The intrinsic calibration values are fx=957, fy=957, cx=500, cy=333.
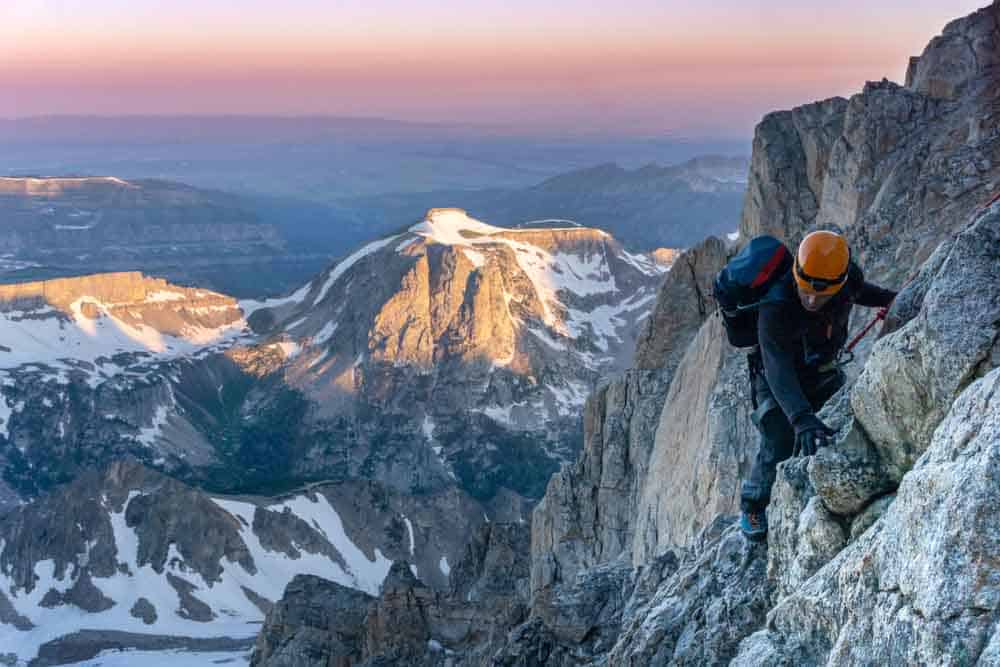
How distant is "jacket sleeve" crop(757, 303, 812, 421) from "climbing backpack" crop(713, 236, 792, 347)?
0.28 metres

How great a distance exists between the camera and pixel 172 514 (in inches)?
5453

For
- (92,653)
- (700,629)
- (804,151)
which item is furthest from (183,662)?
(700,629)

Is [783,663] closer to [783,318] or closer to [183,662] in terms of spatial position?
[783,318]

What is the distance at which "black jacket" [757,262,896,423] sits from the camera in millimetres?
10242

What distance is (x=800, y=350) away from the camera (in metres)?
11.2

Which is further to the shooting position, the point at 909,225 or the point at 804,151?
the point at 804,151

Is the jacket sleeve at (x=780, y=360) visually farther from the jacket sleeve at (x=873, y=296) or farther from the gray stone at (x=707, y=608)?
the gray stone at (x=707, y=608)

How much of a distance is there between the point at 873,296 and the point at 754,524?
3254 millimetres

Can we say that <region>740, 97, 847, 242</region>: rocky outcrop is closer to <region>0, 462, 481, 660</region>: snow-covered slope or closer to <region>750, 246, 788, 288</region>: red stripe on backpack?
<region>750, 246, 788, 288</region>: red stripe on backpack

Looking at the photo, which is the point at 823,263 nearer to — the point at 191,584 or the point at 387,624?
the point at 387,624

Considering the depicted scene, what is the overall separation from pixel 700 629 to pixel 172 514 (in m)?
137

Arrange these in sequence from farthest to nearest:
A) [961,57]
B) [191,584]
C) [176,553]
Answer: [176,553]
[191,584]
[961,57]

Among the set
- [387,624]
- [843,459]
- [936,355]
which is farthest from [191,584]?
[936,355]

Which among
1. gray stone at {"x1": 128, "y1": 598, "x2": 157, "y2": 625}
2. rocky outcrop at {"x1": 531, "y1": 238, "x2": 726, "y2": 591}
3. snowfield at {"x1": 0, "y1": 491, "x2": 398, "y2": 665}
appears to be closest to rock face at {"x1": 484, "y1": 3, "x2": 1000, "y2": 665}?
rocky outcrop at {"x1": 531, "y1": 238, "x2": 726, "y2": 591}
